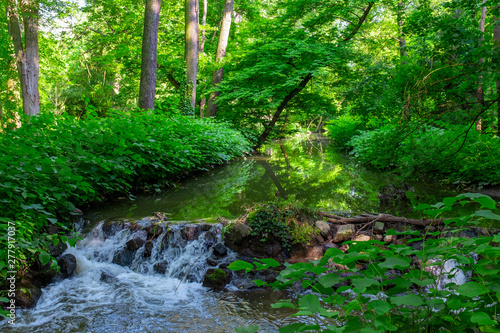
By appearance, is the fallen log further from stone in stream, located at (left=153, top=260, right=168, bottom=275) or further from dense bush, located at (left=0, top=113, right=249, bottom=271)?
dense bush, located at (left=0, top=113, right=249, bottom=271)

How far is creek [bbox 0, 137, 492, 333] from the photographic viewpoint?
3.18 meters

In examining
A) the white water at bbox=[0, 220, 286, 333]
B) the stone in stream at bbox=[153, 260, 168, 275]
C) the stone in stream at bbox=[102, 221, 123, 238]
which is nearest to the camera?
the white water at bbox=[0, 220, 286, 333]

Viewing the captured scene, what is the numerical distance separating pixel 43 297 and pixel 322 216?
3.81 meters

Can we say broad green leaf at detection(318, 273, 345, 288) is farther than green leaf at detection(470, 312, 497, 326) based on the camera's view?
Yes

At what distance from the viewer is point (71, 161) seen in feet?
16.4

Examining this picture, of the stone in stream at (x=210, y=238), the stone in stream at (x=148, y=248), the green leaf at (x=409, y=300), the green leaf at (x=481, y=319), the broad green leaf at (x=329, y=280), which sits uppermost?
the broad green leaf at (x=329, y=280)

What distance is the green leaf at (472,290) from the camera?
1146mm

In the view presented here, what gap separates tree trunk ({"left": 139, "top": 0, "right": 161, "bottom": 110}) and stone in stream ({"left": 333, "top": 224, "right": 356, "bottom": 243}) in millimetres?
7376

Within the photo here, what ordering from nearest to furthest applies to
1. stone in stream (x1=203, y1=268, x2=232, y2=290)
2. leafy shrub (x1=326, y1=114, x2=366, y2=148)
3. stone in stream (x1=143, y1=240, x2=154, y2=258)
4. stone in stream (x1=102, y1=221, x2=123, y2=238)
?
stone in stream (x1=203, y1=268, x2=232, y2=290) < stone in stream (x1=143, y1=240, x2=154, y2=258) < stone in stream (x1=102, y1=221, x2=123, y2=238) < leafy shrub (x1=326, y1=114, x2=366, y2=148)

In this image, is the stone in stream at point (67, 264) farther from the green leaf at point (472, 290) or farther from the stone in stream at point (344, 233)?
the green leaf at point (472, 290)

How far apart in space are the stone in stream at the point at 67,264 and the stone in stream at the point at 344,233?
3605 mm

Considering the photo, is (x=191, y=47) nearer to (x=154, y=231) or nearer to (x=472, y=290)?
(x=154, y=231)

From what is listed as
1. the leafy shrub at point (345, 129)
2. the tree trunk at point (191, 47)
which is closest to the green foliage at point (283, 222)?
the tree trunk at point (191, 47)

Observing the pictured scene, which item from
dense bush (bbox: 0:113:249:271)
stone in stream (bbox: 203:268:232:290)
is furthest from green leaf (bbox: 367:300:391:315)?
dense bush (bbox: 0:113:249:271)
